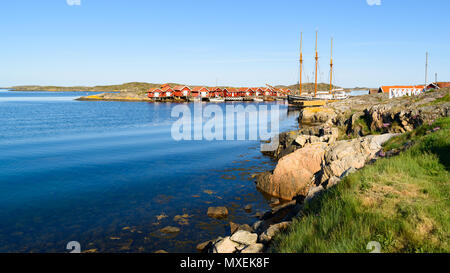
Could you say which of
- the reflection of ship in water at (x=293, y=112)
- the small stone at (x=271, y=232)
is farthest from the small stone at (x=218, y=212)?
the reflection of ship in water at (x=293, y=112)

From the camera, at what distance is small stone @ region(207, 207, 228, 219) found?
1267cm

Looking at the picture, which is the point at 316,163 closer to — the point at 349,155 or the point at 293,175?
the point at 293,175

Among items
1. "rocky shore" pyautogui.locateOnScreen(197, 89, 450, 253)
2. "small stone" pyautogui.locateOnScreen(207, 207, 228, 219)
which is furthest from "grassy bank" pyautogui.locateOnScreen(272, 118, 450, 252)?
"small stone" pyautogui.locateOnScreen(207, 207, 228, 219)

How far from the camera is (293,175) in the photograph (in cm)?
1522

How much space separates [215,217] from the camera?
1258 centimetres

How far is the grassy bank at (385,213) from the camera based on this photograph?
5273 millimetres

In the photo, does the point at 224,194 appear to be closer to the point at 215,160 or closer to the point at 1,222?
the point at 215,160

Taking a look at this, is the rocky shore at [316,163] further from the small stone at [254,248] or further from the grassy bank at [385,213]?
the grassy bank at [385,213]

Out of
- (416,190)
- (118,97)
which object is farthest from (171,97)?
(416,190)

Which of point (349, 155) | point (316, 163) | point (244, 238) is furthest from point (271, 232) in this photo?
point (316, 163)

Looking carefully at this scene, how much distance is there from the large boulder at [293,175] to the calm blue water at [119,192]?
106cm

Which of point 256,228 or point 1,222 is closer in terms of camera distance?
point 256,228

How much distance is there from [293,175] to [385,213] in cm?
906
